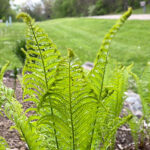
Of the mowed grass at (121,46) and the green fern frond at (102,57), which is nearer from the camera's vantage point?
the green fern frond at (102,57)

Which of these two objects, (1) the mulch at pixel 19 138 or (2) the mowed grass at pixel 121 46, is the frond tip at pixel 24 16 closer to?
(1) the mulch at pixel 19 138

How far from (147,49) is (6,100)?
6839 millimetres

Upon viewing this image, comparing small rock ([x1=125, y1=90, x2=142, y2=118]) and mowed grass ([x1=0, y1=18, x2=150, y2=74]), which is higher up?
mowed grass ([x1=0, y1=18, x2=150, y2=74])

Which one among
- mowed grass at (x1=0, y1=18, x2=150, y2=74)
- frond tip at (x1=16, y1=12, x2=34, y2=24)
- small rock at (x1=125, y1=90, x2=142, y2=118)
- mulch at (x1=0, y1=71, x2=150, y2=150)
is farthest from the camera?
mowed grass at (x1=0, y1=18, x2=150, y2=74)

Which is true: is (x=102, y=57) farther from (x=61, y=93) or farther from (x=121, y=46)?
(x=121, y=46)

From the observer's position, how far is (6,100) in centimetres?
111

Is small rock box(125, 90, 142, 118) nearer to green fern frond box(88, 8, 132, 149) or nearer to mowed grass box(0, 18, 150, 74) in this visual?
mowed grass box(0, 18, 150, 74)

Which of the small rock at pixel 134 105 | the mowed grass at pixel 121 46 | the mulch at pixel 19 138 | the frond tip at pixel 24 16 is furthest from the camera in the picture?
the mowed grass at pixel 121 46

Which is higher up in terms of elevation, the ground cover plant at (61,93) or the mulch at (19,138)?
the ground cover plant at (61,93)

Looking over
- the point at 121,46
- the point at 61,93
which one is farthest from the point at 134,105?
the point at 121,46

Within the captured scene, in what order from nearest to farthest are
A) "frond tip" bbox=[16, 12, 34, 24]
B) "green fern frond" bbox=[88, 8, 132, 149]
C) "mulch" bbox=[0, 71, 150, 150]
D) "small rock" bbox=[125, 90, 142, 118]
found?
1. "frond tip" bbox=[16, 12, 34, 24]
2. "green fern frond" bbox=[88, 8, 132, 149]
3. "mulch" bbox=[0, 71, 150, 150]
4. "small rock" bbox=[125, 90, 142, 118]

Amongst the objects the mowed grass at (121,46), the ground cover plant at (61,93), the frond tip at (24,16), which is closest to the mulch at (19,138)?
the ground cover plant at (61,93)

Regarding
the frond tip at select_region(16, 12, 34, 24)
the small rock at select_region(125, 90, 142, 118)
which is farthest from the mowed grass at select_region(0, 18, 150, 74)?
the frond tip at select_region(16, 12, 34, 24)

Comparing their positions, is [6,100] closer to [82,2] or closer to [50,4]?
[82,2]
